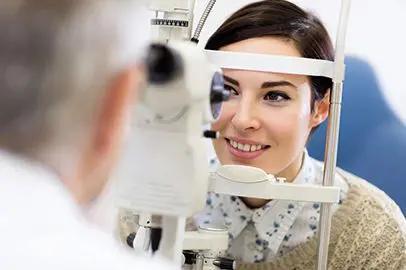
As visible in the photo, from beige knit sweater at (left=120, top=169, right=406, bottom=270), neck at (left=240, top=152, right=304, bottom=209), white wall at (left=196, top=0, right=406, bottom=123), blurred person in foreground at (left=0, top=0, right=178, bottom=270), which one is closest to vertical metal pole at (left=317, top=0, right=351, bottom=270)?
beige knit sweater at (left=120, top=169, right=406, bottom=270)

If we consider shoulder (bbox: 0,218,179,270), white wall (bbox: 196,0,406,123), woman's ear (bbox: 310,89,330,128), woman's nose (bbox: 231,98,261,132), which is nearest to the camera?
shoulder (bbox: 0,218,179,270)

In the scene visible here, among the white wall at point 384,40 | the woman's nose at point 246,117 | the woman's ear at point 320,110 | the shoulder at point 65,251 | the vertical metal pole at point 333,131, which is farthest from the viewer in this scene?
the white wall at point 384,40

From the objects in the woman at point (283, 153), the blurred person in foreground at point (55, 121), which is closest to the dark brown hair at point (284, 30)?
the woman at point (283, 153)

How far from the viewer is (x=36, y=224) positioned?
0.60 m

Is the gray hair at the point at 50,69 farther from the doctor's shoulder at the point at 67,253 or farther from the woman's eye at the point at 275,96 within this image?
Answer: the woman's eye at the point at 275,96

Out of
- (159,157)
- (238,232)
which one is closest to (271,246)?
(238,232)

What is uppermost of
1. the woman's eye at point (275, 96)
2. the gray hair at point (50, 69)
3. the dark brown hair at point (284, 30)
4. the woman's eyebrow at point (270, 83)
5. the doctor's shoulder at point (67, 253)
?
the dark brown hair at point (284, 30)

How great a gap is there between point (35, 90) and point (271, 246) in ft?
4.53

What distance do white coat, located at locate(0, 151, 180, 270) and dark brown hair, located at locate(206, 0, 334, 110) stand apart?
1.30m

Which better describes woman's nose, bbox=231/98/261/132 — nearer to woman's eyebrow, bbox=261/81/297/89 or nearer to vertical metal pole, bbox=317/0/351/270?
woman's eyebrow, bbox=261/81/297/89

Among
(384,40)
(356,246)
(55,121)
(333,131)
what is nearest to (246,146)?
(333,131)

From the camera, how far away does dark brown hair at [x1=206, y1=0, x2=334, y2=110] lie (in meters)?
1.85

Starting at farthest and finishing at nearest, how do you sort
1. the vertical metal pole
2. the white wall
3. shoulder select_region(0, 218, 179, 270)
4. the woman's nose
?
the white wall < the woman's nose < the vertical metal pole < shoulder select_region(0, 218, 179, 270)

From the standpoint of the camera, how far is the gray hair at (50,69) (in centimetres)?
60
